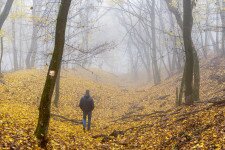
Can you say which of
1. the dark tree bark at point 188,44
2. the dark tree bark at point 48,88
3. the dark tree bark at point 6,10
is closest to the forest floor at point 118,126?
the dark tree bark at point 48,88

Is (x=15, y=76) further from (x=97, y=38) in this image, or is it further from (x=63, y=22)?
(x=97, y=38)

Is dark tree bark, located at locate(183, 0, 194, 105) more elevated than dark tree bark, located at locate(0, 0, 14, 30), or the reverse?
dark tree bark, located at locate(0, 0, 14, 30)

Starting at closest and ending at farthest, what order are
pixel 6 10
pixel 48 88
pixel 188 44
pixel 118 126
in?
pixel 48 88
pixel 188 44
pixel 118 126
pixel 6 10

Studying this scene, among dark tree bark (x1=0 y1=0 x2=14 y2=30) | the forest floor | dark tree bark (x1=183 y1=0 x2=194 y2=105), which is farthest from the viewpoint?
dark tree bark (x1=0 y1=0 x2=14 y2=30)

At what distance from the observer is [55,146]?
1006 centimetres

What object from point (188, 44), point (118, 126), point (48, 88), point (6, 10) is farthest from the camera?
point (6, 10)

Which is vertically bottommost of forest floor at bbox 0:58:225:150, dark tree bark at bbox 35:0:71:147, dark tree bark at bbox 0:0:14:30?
forest floor at bbox 0:58:225:150

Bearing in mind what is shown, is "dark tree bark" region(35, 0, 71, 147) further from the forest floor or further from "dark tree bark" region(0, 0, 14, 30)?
"dark tree bark" region(0, 0, 14, 30)

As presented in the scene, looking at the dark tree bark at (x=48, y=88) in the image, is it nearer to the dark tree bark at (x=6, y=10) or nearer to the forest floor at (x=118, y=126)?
the forest floor at (x=118, y=126)

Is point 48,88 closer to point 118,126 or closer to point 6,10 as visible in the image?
point 118,126

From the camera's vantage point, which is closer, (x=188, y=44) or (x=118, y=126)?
(x=188, y=44)

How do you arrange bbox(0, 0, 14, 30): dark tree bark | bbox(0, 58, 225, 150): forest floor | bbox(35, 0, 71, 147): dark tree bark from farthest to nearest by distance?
bbox(0, 0, 14, 30): dark tree bark
bbox(35, 0, 71, 147): dark tree bark
bbox(0, 58, 225, 150): forest floor

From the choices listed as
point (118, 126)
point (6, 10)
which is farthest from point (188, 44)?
point (6, 10)

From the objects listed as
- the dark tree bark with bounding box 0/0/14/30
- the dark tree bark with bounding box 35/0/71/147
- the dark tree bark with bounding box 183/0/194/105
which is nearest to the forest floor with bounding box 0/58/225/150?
the dark tree bark with bounding box 35/0/71/147
